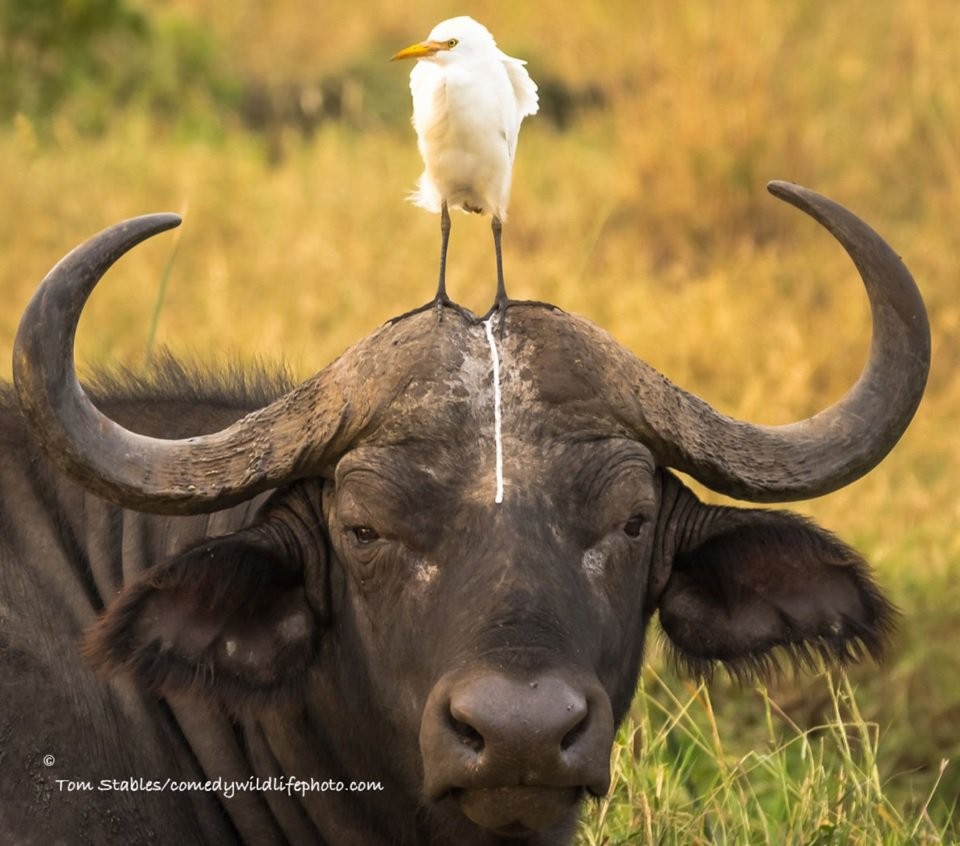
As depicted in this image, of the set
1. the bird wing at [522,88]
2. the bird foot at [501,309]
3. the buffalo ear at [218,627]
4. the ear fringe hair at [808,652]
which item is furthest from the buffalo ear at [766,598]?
the bird wing at [522,88]

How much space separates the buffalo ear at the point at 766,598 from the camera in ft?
13.2

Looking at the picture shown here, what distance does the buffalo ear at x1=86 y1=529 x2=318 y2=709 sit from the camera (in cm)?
373

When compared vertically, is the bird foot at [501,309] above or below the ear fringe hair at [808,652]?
above

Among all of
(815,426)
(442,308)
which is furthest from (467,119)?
(815,426)

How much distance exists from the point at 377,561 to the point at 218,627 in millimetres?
360

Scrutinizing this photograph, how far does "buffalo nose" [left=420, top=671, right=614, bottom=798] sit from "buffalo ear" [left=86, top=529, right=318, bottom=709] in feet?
1.84

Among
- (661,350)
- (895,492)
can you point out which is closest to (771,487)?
(895,492)

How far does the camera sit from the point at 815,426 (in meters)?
4.05

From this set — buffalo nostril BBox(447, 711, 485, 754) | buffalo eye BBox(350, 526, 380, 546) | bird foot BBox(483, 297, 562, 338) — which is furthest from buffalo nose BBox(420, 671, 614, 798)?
bird foot BBox(483, 297, 562, 338)

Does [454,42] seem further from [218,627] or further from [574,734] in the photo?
[574,734]

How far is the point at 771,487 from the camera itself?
3977mm

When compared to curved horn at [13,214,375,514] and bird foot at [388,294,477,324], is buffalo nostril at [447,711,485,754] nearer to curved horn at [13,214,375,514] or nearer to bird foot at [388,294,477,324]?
curved horn at [13,214,375,514]

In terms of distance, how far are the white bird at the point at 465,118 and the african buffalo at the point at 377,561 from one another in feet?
1.66

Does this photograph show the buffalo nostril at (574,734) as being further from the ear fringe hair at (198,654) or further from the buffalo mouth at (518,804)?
the ear fringe hair at (198,654)
